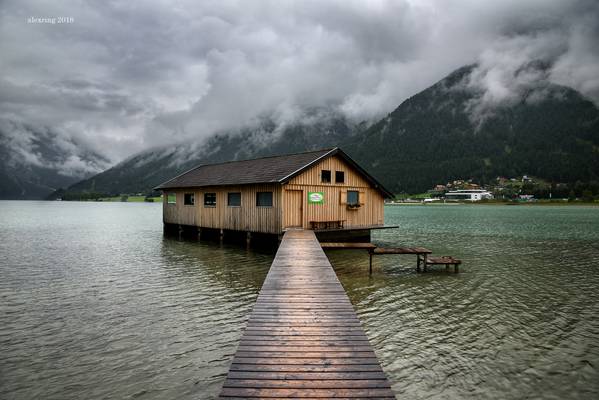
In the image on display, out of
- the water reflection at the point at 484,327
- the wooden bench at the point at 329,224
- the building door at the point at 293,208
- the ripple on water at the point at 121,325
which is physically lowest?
the water reflection at the point at 484,327

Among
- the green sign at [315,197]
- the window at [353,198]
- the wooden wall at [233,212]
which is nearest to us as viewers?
the wooden wall at [233,212]

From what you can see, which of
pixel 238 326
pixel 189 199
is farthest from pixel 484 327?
pixel 189 199

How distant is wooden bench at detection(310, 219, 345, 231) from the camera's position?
26.5 m

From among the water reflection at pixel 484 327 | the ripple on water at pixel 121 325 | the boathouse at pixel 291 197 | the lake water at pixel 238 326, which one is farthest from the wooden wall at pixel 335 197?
the water reflection at pixel 484 327

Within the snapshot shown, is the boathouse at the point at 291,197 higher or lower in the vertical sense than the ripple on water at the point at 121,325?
higher

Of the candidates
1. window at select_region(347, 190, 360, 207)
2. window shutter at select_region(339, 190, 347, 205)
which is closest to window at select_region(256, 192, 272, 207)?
window shutter at select_region(339, 190, 347, 205)

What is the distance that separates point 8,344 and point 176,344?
4.14 meters

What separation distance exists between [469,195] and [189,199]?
182594mm

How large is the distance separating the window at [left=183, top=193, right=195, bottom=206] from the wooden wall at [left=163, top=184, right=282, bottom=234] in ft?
1.06

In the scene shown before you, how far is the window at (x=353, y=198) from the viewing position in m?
29.0

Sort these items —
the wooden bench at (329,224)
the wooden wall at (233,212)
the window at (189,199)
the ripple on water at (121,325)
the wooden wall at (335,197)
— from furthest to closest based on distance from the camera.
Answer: the window at (189,199), the wooden bench at (329,224), the wooden wall at (335,197), the wooden wall at (233,212), the ripple on water at (121,325)

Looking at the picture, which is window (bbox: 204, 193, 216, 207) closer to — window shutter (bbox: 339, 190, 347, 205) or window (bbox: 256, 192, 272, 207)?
window (bbox: 256, 192, 272, 207)

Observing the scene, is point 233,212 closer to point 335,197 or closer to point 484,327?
point 335,197

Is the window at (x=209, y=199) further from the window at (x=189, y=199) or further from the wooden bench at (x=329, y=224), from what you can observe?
the wooden bench at (x=329, y=224)
